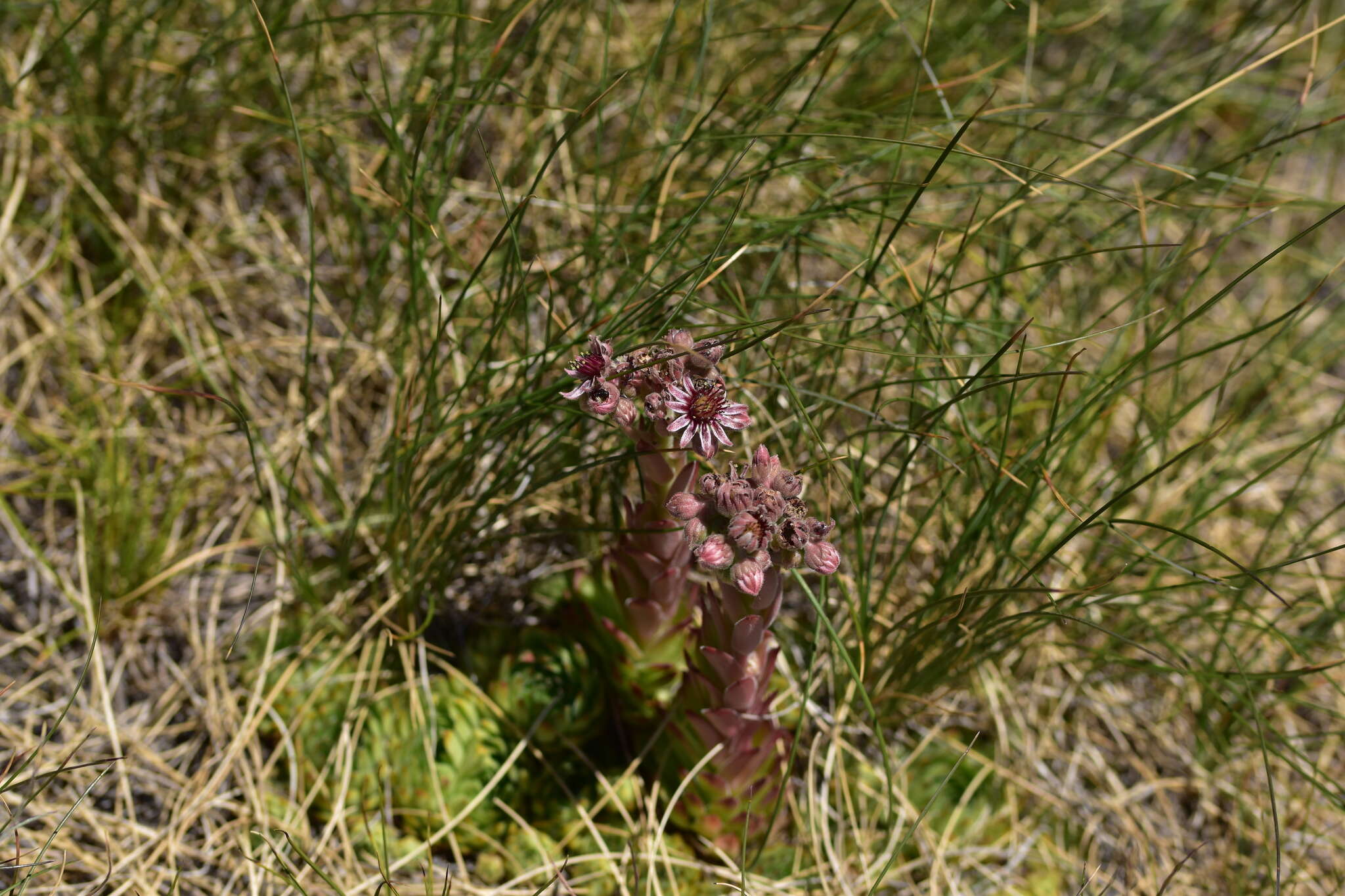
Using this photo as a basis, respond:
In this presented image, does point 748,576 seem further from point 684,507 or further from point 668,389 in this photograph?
point 668,389

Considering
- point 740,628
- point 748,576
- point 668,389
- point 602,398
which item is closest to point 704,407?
point 668,389

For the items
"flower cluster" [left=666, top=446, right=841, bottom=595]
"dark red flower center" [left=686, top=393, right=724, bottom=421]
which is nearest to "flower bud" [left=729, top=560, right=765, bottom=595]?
"flower cluster" [left=666, top=446, right=841, bottom=595]

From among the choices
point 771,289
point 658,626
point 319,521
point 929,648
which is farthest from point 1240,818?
point 319,521

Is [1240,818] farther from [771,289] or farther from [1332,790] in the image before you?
[771,289]

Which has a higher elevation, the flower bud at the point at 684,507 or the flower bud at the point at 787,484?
A: the flower bud at the point at 787,484

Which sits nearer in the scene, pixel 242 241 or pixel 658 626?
pixel 658 626

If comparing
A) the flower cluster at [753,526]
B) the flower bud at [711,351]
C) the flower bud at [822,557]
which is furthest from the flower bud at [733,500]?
the flower bud at [711,351]

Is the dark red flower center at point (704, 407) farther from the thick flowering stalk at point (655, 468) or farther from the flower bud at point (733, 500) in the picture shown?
the flower bud at point (733, 500)
